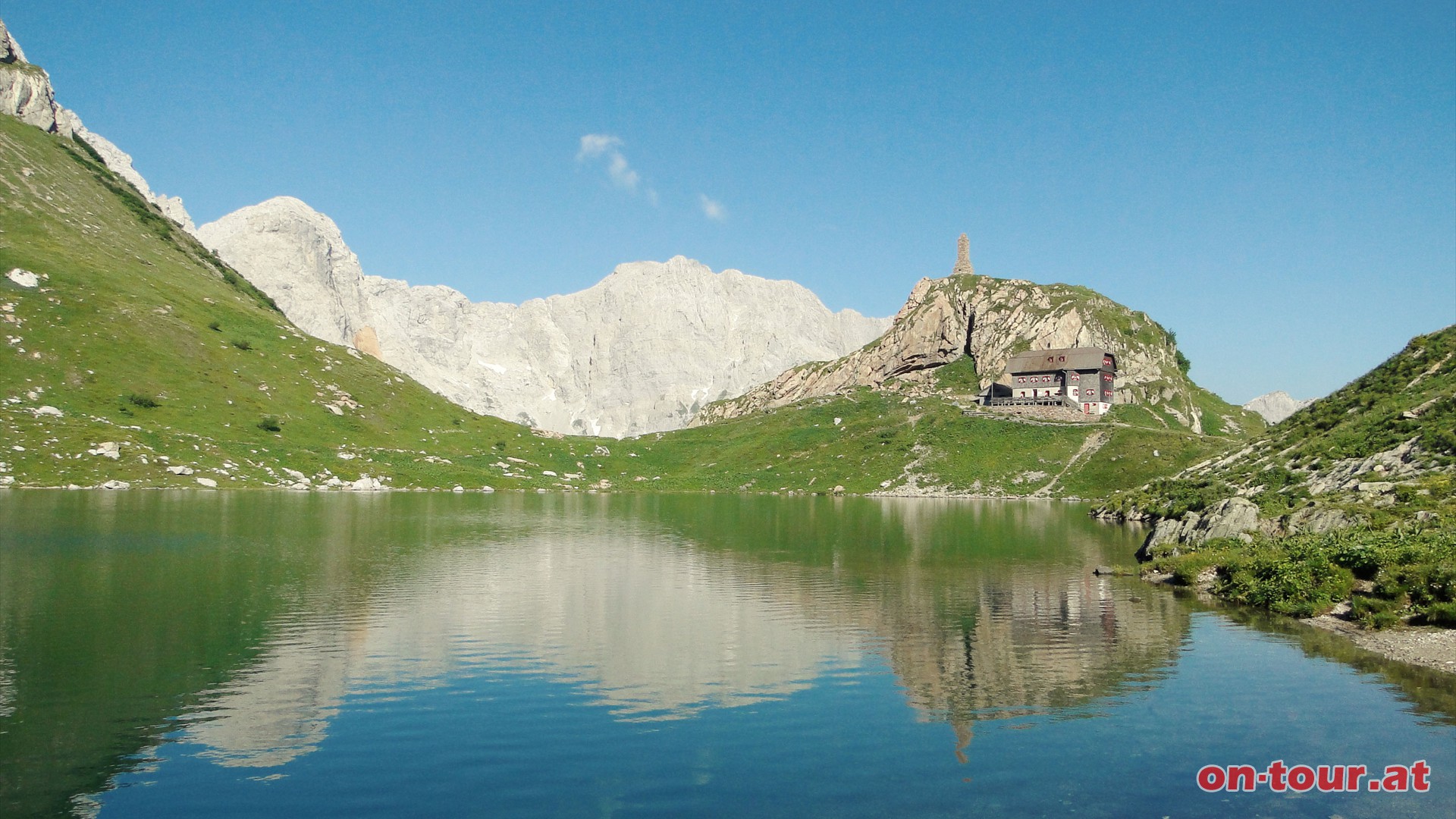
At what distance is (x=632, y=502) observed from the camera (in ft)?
481

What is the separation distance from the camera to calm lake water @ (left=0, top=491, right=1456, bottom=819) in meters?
19.9

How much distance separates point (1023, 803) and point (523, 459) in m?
173

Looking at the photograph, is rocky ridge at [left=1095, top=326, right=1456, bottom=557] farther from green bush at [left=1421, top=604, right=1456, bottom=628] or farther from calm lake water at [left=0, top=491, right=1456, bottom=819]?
green bush at [left=1421, top=604, right=1456, bottom=628]

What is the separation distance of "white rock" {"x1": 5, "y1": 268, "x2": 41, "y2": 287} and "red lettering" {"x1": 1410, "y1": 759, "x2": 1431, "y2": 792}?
634 feet

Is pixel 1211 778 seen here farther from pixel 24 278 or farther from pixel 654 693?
pixel 24 278

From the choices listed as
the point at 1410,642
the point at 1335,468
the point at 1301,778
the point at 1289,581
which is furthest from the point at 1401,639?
the point at 1335,468

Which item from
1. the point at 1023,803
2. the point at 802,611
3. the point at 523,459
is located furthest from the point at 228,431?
the point at 1023,803

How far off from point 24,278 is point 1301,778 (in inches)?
7609

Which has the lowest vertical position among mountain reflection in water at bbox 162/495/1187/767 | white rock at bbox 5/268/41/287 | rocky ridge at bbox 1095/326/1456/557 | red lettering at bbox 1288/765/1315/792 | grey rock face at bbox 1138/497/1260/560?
red lettering at bbox 1288/765/1315/792

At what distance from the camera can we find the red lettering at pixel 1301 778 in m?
21.1

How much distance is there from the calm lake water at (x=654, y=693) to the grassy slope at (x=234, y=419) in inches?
3383

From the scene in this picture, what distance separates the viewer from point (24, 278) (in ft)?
500

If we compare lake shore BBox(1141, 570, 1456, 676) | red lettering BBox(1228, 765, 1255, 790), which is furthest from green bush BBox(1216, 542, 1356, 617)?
red lettering BBox(1228, 765, 1255, 790)

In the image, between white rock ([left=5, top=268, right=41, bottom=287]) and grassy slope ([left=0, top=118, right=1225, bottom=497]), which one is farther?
white rock ([left=5, top=268, right=41, bottom=287])
